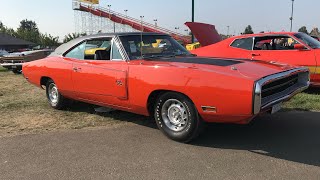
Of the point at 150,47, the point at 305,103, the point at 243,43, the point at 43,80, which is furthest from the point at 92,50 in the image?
the point at 243,43

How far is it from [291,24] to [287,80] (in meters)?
41.5

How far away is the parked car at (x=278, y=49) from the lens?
7.87 m

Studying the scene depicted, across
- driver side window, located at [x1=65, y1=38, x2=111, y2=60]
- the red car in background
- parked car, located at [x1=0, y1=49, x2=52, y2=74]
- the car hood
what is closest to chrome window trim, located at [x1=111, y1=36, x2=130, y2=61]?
driver side window, located at [x1=65, y1=38, x2=111, y2=60]

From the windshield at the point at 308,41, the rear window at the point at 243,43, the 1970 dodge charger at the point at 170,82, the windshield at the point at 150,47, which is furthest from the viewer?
the rear window at the point at 243,43

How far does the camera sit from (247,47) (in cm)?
887

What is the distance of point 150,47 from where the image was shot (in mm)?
5766

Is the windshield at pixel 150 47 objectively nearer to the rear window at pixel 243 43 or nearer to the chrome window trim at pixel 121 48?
the chrome window trim at pixel 121 48

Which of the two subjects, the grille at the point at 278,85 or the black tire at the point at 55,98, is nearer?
the grille at the point at 278,85

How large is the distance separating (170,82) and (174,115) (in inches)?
19.2

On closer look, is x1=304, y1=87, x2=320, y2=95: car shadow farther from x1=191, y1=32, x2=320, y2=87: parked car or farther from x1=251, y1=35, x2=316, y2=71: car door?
x1=251, y1=35, x2=316, y2=71: car door

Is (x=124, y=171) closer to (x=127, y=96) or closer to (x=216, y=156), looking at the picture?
(x=216, y=156)

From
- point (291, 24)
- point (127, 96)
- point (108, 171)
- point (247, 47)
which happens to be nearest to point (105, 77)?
point (127, 96)

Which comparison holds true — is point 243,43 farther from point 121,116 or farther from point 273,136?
point 273,136

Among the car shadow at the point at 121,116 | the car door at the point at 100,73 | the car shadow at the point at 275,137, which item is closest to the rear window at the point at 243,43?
the car shadow at the point at 275,137
